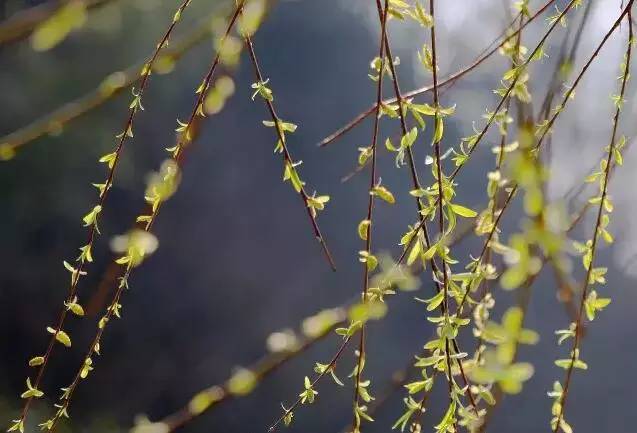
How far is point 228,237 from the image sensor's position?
11.7 ft

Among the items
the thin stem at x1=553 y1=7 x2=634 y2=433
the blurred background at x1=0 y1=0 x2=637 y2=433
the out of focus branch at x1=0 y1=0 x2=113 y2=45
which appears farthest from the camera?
the blurred background at x1=0 y1=0 x2=637 y2=433

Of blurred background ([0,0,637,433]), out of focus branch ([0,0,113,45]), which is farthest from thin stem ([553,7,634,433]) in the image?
blurred background ([0,0,637,433])

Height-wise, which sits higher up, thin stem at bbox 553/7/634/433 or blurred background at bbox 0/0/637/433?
blurred background at bbox 0/0/637/433

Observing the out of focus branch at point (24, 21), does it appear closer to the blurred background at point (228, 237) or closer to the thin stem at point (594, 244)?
the thin stem at point (594, 244)

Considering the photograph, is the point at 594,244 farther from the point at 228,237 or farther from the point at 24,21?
the point at 228,237

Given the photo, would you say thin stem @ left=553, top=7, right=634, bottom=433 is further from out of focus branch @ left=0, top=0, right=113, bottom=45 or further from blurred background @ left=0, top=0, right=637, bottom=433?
blurred background @ left=0, top=0, right=637, bottom=433

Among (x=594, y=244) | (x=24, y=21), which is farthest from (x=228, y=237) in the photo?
(x=24, y=21)

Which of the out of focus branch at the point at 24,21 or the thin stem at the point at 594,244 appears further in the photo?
the thin stem at the point at 594,244

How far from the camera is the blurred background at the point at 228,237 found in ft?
9.62

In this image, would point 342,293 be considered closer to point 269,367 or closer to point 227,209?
point 227,209

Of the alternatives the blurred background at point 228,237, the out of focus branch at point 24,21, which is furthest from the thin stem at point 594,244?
the blurred background at point 228,237

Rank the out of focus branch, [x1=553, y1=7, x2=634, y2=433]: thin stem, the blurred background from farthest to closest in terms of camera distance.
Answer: the blurred background, [x1=553, y1=7, x2=634, y2=433]: thin stem, the out of focus branch

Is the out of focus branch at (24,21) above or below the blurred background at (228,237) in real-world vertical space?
below

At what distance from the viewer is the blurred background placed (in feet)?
9.62
